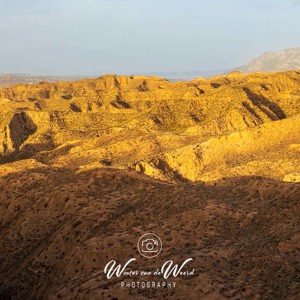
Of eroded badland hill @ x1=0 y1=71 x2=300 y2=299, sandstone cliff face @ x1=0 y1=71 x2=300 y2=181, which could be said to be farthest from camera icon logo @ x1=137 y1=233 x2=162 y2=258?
sandstone cliff face @ x1=0 y1=71 x2=300 y2=181

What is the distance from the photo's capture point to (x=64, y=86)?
154500mm

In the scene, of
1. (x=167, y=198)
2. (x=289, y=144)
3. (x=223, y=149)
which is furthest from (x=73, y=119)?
(x=167, y=198)

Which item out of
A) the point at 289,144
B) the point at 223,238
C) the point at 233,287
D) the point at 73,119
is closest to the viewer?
the point at 233,287

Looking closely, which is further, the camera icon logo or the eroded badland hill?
the camera icon logo

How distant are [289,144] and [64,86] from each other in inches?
4686

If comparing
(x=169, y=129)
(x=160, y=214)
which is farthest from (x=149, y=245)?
(x=169, y=129)

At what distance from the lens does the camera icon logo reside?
1994 centimetres

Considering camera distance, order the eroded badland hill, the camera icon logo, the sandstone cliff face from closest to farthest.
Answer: the eroded badland hill → the camera icon logo → the sandstone cliff face

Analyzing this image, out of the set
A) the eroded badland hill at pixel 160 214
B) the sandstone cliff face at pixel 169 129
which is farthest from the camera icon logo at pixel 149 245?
the sandstone cliff face at pixel 169 129

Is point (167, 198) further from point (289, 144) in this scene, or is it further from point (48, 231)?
point (289, 144)

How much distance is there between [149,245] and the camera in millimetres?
20438

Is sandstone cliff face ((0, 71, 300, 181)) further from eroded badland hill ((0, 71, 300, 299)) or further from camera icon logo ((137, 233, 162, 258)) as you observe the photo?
camera icon logo ((137, 233, 162, 258))

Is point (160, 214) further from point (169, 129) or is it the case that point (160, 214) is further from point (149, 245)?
point (169, 129)

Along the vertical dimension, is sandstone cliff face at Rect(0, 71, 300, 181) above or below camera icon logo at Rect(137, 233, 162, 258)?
below
